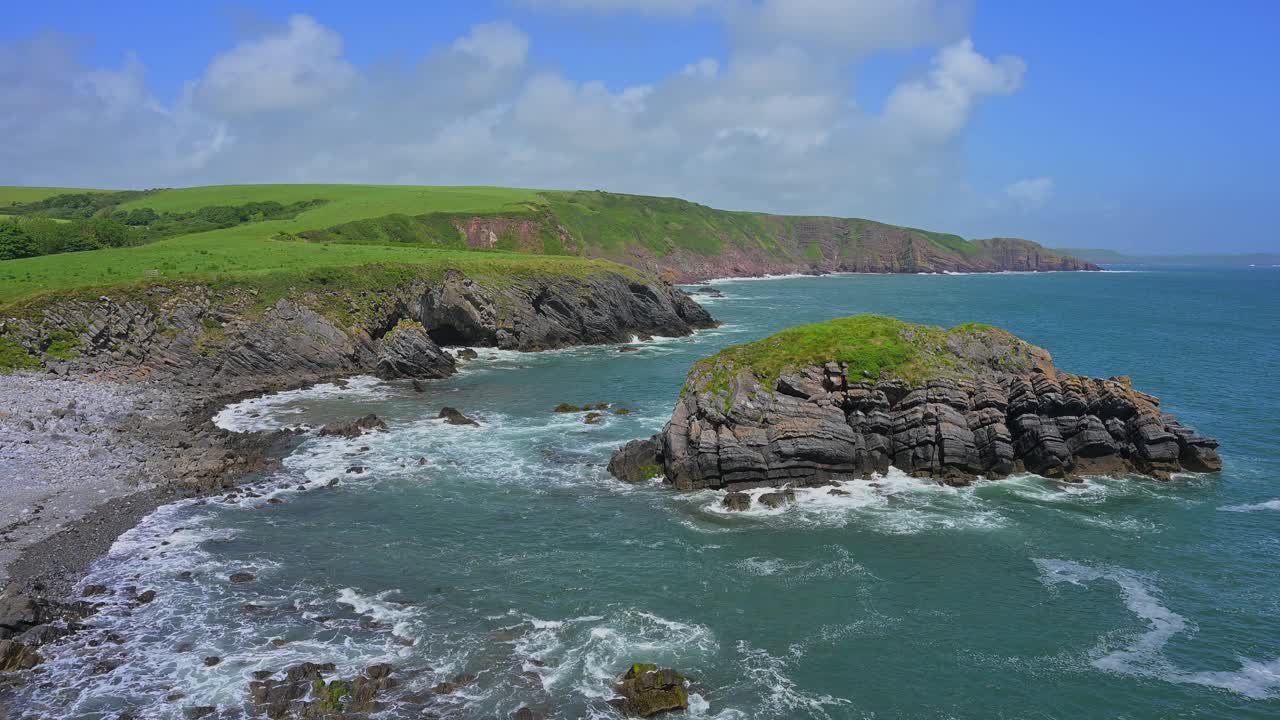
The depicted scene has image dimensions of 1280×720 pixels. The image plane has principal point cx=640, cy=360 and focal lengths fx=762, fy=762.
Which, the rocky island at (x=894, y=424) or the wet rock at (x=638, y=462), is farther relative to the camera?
the wet rock at (x=638, y=462)

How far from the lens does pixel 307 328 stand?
64125mm

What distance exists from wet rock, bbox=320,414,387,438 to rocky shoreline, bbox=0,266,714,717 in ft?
7.26

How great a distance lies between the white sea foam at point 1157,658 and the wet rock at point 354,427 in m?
37.4

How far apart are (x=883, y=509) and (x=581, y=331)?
53.3m

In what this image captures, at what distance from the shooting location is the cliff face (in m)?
54.6

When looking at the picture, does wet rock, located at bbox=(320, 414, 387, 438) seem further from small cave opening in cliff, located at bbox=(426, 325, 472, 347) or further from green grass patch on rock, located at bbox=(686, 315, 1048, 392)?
small cave opening in cliff, located at bbox=(426, 325, 472, 347)

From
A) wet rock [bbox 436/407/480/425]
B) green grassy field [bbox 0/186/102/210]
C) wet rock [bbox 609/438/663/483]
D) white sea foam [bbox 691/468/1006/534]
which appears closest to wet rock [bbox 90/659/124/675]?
white sea foam [bbox 691/468/1006/534]

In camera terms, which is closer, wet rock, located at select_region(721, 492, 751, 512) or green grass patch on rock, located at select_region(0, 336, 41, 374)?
wet rock, located at select_region(721, 492, 751, 512)

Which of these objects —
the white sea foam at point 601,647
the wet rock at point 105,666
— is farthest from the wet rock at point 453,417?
the wet rock at point 105,666

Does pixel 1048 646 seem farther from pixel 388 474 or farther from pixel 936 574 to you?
pixel 388 474

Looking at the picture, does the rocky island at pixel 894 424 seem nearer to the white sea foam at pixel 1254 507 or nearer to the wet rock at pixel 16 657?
the white sea foam at pixel 1254 507

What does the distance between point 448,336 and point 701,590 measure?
5577 cm

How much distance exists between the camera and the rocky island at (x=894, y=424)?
125 feet

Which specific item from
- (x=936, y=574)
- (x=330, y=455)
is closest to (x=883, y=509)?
(x=936, y=574)
